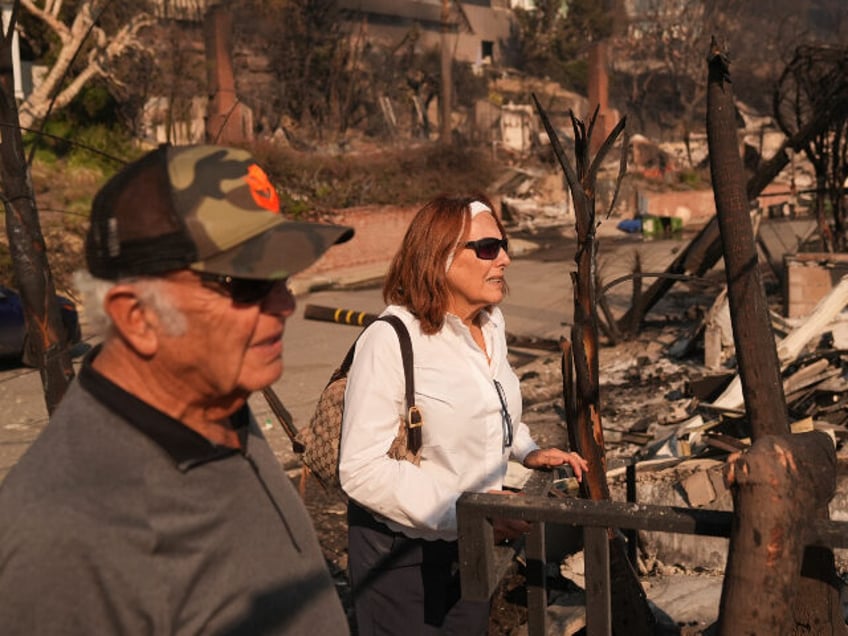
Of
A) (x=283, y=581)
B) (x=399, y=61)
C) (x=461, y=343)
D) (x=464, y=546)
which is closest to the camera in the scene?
(x=283, y=581)

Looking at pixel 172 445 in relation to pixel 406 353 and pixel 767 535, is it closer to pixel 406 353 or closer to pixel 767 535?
pixel 767 535

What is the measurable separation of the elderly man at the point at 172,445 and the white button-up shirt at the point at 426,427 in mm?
814

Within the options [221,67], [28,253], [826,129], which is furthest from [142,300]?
[221,67]

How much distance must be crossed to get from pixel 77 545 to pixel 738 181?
2833mm

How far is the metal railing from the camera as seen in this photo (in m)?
1.91

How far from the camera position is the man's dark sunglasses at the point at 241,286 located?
1.48 m

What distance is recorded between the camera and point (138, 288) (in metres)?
1.44

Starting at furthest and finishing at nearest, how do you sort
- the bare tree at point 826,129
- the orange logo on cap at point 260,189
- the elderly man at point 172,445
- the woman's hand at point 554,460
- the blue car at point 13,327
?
the blue car at point 13,327 → the bare tree at point 826,129 → the woman's hand at point 554,460 → the orange logo on cap at point 260,189 → the elderly man at point 172,445

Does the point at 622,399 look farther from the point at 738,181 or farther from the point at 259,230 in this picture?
the point at 259,230

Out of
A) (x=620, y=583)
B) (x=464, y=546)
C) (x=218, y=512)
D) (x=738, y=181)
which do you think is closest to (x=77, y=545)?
(x=218, y=512)

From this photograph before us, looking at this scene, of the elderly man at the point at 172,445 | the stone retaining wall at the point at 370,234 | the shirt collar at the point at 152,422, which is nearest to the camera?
the elderly man at the point at 172,445

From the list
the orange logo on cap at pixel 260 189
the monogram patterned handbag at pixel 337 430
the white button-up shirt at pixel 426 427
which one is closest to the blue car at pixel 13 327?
the monogram patterned handbag at pixel 337 430

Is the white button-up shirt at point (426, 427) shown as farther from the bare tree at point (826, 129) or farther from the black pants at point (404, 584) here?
the bare tree at point (826, 129)

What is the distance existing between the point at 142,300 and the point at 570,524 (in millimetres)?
1035
